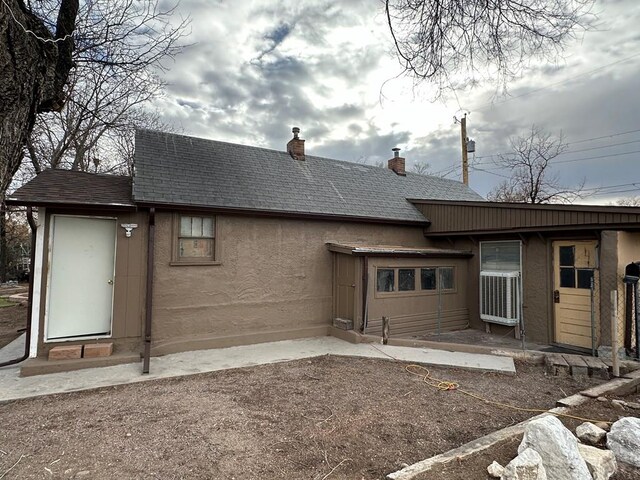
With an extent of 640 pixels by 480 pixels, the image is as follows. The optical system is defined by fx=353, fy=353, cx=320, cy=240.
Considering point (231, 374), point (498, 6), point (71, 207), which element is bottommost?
point (231, 374)

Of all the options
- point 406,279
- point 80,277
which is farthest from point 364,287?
point 80,277

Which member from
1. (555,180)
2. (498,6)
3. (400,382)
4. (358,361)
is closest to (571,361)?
(400,382)

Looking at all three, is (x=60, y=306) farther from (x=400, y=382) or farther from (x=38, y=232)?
(x=400, y=382)

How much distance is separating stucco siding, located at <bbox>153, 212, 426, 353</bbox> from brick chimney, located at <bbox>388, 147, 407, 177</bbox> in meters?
5.34

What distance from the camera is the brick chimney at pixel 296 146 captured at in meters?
11.1

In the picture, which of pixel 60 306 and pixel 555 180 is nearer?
pixel 60 306

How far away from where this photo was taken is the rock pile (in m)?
2.66

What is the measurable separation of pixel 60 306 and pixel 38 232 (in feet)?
4.42

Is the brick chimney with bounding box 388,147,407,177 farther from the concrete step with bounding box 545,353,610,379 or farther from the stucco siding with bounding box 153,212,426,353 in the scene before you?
the concrete step with bounding box 545,353,610,379

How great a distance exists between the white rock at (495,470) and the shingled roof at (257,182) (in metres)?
6.14

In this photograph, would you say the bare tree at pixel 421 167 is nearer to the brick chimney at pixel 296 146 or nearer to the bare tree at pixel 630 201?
the bare tree at pixel 630 201

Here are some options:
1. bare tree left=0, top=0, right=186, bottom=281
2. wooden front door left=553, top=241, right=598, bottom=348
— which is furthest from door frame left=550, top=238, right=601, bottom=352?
bare tree left=0, top=0, right=186, bottom=281

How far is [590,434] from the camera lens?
135 inches

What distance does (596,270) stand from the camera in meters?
7.18
